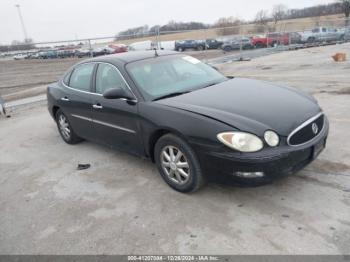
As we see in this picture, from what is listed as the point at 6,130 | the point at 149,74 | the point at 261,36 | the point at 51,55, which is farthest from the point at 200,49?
the point at 149,74

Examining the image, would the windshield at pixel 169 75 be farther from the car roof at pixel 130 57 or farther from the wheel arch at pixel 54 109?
the wheel arch at pixel 54 109

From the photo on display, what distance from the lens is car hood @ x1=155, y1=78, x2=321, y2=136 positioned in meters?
3.21

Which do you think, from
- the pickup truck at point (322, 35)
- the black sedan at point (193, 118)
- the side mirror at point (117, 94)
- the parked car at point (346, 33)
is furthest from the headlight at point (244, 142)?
the parked car at point (346, 33)

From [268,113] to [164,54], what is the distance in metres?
2.11

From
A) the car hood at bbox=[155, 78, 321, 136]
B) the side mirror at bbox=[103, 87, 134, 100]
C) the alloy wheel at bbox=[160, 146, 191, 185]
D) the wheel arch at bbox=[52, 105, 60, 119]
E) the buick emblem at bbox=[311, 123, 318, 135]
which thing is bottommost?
the alloy wheel at bbox=[160, 146, 191, 185]

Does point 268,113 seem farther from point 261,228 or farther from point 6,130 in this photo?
point 6,130

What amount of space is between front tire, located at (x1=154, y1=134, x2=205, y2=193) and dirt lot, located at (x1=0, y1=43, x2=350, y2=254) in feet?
0.49

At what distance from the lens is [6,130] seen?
752 cm

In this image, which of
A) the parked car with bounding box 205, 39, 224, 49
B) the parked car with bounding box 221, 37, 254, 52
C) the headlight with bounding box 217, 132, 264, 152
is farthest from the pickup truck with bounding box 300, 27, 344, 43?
the headlight with bounding box 217, 132, 264, 152

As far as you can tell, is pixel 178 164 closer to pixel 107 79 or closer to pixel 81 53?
pixel 107 79

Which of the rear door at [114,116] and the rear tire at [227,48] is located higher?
the rear door at [114,116]

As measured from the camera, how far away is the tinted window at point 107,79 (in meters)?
4.31

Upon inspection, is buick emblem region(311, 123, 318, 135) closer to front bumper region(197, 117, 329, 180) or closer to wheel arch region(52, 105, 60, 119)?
front bumper region(197, 117, 329, 180)

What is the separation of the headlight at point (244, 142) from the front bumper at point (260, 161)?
51 mm
